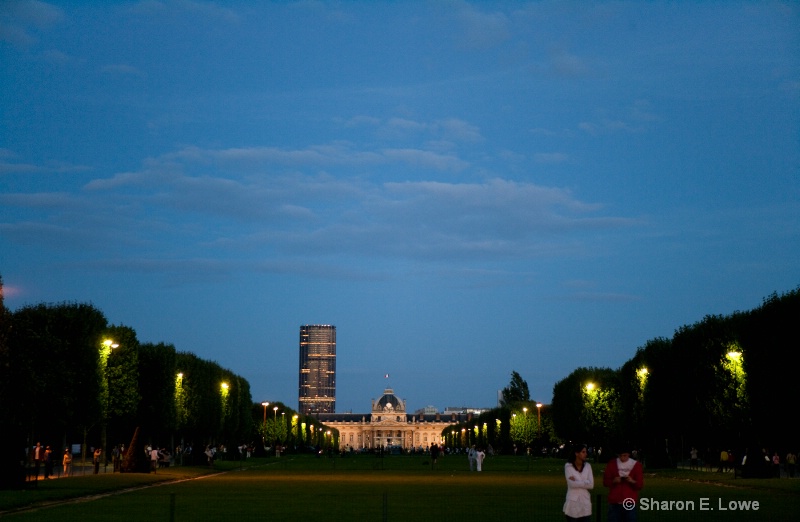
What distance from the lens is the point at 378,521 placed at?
101ft

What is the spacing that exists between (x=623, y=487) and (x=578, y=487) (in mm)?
821

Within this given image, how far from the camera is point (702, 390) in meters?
73.3

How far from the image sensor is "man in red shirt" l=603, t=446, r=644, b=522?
19.0 meters

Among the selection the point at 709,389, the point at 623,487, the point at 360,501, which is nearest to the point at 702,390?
the point at 709,389

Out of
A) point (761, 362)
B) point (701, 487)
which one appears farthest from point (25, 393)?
point (761, 362)

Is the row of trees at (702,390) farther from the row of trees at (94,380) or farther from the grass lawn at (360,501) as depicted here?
the row of trees at (94,380)

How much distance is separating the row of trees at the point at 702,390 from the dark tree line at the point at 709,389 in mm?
68

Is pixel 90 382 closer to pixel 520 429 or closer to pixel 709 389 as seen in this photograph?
pixel 709 389

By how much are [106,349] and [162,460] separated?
1437 centimetres

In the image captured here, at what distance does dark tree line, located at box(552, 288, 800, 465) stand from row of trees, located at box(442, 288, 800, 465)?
7 cm

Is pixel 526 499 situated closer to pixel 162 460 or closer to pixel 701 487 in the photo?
pixel 701 487

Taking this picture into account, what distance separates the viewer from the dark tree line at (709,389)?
186 feet

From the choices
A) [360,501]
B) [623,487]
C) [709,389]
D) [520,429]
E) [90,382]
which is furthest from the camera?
[520,429]

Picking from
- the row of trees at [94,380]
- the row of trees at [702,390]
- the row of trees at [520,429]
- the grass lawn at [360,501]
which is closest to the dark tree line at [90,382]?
the row of trees at [94,380]
